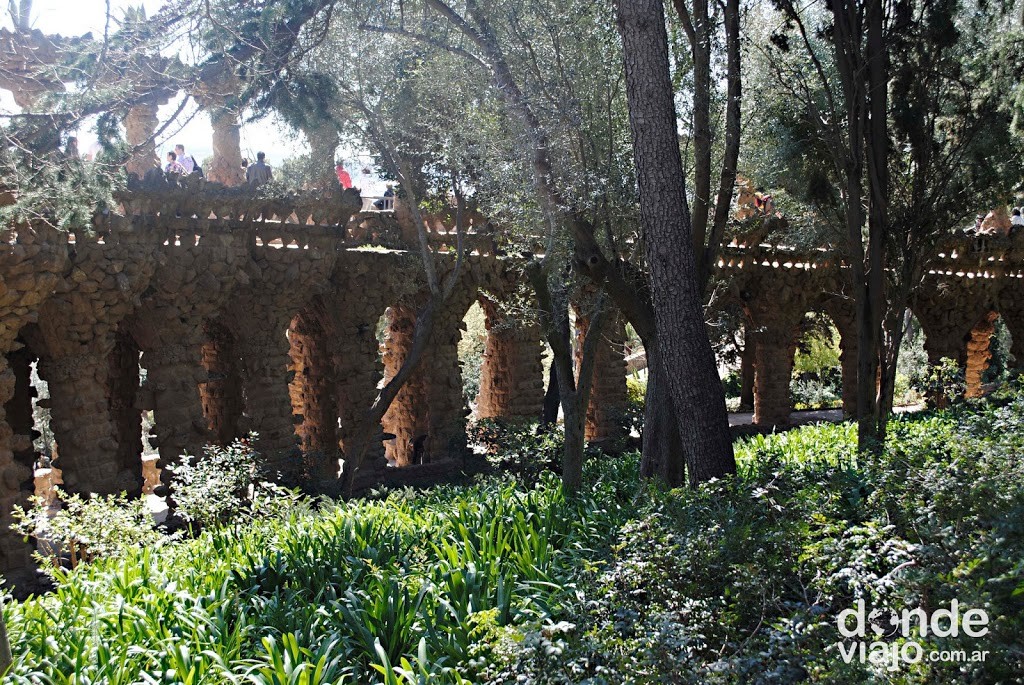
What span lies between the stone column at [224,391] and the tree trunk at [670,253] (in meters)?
10.4

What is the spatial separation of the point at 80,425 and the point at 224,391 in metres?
3.90

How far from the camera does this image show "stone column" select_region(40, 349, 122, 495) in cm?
1209

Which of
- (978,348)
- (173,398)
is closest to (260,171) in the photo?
(173,398)

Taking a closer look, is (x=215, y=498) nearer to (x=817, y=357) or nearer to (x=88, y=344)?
(x=88, y=344)

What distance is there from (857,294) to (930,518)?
5.78 m

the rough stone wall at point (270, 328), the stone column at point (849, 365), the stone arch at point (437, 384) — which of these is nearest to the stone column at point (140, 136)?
the rough stone wall at point (270, 328)

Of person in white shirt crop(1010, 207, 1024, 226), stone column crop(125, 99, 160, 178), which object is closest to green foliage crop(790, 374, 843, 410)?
person in white shirt crop(1010, 207, 1024, 226)

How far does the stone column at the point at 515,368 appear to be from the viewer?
1855 cm

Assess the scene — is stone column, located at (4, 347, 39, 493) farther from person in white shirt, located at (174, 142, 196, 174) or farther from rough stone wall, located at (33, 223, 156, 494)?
person in white shirt, located at (174, 142, 196, 174)

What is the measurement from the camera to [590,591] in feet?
15.2

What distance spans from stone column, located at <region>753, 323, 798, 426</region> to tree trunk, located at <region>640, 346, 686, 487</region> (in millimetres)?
13669

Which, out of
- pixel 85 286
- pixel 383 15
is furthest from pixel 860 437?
pixel 85 286

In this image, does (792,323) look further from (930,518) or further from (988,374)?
(930,518)

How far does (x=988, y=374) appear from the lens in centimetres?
2930
